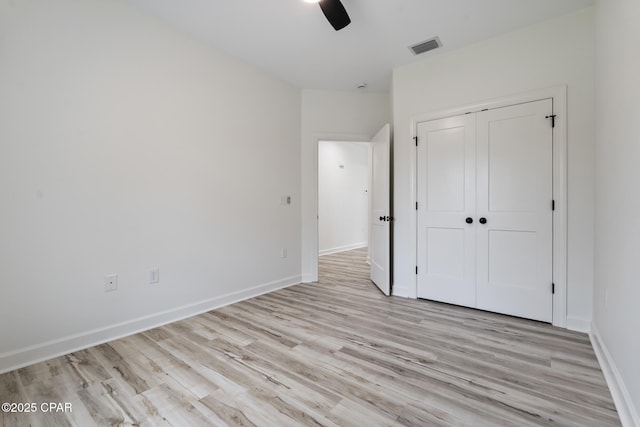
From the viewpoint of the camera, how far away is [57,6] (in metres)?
1.97

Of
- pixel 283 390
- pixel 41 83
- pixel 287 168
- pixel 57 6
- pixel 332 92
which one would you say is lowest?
pixel 283 390

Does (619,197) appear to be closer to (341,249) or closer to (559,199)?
(559,199)

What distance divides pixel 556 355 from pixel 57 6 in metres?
4.17

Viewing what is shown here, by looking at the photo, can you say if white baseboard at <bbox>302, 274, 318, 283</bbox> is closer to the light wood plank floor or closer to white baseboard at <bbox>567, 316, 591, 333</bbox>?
the light wood plank floor

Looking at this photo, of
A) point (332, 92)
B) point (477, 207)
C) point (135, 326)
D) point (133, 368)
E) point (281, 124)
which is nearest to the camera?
point (133, 368)

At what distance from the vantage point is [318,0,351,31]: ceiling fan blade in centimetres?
195

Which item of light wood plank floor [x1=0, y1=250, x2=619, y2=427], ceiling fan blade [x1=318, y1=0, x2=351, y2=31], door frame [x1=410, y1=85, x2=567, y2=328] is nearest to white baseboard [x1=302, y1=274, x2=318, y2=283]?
light wood plank floor [x1=0, y1=250, x2=619, y2=427]

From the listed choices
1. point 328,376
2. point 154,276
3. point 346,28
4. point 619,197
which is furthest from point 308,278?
point 619,197

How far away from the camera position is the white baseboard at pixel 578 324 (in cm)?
234

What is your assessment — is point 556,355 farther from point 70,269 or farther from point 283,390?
point 70,269

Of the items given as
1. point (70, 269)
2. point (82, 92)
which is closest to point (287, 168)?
point (82, 92)

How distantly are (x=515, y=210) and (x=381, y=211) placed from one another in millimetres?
1391

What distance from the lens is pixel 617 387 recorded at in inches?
60.1

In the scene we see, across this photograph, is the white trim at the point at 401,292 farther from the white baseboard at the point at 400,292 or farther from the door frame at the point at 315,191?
the door frame at the point at 315,191
